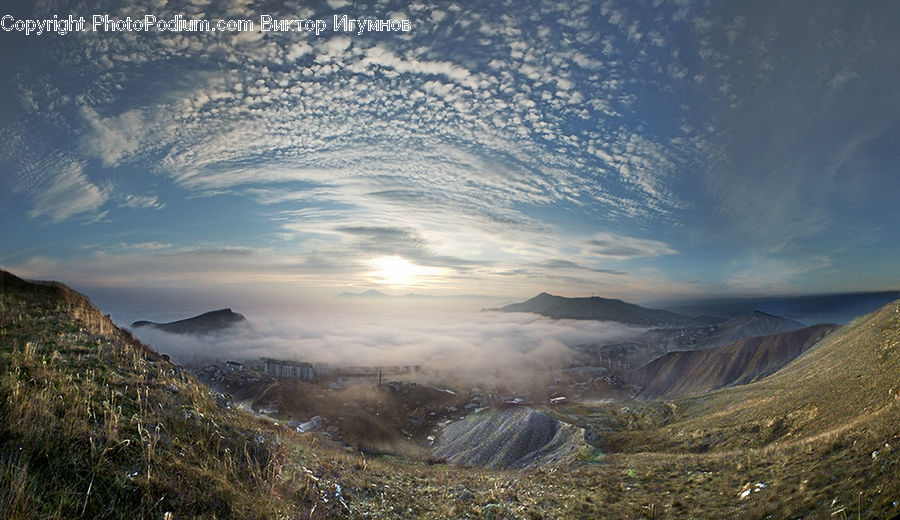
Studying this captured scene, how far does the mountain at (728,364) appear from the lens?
13550 cm

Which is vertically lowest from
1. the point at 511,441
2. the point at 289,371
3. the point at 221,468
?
the point at 289,371

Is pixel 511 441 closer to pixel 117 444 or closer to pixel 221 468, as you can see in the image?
pixel 221 468

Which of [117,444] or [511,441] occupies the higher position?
[117,444]

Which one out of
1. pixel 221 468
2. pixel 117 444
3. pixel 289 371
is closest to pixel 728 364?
pixel 221 468

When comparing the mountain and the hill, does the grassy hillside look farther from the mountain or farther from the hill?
the mountain

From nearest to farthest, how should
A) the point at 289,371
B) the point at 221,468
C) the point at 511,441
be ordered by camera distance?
the point at 221,468 → the point at 511,441 → the point at 289,371

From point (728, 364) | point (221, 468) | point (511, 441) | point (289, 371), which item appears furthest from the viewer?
point (289, 371)

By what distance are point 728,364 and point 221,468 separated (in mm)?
193150

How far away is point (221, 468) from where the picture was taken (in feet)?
24.0

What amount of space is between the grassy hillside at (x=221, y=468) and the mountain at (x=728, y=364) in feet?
486

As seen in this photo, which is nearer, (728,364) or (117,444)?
(117,444)

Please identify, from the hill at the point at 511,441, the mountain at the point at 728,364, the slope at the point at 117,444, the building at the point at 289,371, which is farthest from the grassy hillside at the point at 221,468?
A: the building at the point at 289,371

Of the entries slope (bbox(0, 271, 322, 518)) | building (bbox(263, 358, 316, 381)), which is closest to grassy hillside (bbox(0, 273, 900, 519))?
slope (bbox(0, 271, 322, 518))

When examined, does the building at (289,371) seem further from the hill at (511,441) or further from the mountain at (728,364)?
the mountain at (728,364)
